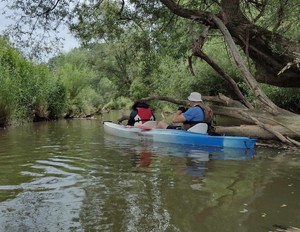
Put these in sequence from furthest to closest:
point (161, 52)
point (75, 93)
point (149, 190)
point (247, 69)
Answer: point (75, 93) < point (161, 52) < point (247, 69) < point (149, 190)

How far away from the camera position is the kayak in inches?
392

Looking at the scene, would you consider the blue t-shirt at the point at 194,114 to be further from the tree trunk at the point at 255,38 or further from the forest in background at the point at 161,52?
the tree trunk at the point at 255,38

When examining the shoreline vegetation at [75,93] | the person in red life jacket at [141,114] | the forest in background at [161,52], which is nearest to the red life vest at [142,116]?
the person in red life jacket at [141,114]

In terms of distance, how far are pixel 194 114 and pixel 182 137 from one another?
30.4 inches

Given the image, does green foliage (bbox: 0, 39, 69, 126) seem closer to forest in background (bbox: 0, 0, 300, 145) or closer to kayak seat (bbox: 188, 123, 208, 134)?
forest in background (bbox: 0, 0, 300, 145)

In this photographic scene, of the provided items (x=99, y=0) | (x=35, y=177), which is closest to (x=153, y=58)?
(x=99, y=0)

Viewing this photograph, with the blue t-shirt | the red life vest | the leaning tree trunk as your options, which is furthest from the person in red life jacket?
the blue t-shirt

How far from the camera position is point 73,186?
238 inches

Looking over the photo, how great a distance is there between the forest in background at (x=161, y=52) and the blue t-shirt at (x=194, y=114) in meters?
1.50

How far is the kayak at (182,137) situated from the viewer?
9969 millimetres

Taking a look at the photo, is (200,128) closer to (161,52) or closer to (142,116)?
(142,116)

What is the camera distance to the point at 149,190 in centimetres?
576

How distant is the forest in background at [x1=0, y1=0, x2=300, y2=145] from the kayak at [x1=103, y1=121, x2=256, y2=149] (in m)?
1.22

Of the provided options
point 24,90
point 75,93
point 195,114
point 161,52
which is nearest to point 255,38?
point 195,114
